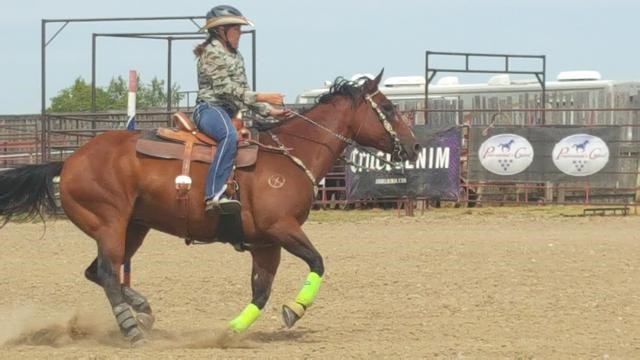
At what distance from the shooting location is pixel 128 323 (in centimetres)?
802

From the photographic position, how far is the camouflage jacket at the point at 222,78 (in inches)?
324

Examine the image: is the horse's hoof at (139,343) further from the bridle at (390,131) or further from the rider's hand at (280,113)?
the bridle at (390,131)

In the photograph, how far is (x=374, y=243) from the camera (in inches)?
595

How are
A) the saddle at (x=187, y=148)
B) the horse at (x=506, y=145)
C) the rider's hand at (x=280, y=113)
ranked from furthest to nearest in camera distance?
1. the horse at (x=506, y=145)
2. the rider's hand at (x=280, y=113)
3. the saddle at (x=187, y=148)

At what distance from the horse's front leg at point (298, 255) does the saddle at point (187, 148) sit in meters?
0.58

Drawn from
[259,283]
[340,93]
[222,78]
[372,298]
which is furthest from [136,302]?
[372,298]

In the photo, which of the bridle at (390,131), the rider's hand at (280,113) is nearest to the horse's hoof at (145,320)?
the rider's hand at (280,113)

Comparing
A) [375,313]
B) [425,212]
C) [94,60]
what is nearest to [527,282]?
[375,313]

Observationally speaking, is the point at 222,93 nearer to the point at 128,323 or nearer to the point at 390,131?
the point at 390,131

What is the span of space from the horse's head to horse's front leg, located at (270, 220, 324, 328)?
1.09 metres

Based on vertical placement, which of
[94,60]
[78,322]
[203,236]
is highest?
[94,60]

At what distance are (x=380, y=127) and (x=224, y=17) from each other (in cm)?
145

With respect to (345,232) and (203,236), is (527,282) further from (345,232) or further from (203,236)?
(345,232)

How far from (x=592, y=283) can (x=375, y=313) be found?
8.55 feet
